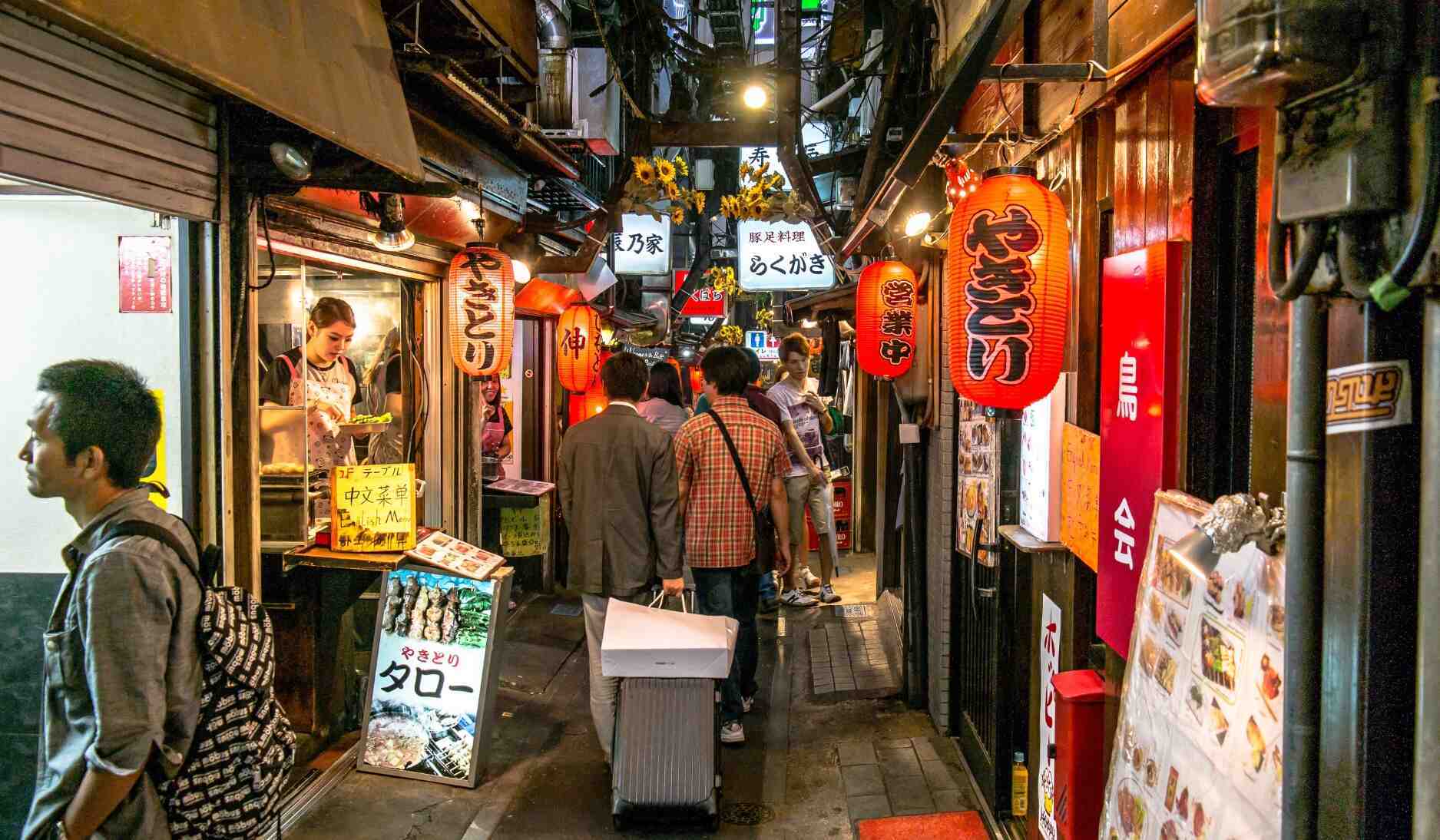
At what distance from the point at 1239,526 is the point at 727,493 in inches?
218

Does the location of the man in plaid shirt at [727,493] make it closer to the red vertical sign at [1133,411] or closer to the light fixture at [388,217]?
the light fixture at [388,217]

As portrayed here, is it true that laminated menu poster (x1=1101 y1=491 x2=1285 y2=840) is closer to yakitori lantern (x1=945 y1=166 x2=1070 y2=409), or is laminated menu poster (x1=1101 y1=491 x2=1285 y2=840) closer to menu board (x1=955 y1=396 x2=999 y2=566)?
yakitori lantern (x1=945 y1=166 x2=1070 y2=409)

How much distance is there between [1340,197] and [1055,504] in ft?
11.2

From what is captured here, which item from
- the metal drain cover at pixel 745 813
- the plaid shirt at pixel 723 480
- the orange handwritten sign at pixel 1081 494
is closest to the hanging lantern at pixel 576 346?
the plaid shirt at pixel 723 480

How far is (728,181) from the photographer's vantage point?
26516mm

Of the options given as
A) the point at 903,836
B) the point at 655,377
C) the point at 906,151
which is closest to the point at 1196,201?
the point at 906,151

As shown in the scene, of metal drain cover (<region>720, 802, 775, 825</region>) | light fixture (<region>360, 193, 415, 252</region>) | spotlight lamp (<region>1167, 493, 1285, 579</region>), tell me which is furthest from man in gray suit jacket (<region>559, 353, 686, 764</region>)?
spotlight lamp (<region>1167, 493, 1285, 579</region>)

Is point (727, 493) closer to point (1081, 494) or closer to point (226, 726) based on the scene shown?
point (1081, 494)

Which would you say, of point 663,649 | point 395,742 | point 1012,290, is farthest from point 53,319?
point 1012,290

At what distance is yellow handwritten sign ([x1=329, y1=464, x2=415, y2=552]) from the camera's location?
7.09m

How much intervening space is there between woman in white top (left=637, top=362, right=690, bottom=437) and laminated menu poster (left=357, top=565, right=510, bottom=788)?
288 centimetres

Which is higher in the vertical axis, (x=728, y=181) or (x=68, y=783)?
(x=728, y=181)

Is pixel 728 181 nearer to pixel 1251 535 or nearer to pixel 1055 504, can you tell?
pixel 1055 504

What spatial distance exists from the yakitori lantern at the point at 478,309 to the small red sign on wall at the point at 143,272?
3.77 m
